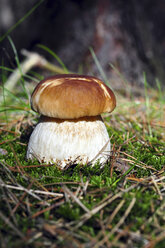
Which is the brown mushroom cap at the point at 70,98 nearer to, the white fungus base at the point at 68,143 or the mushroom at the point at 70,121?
the mushroom at the point at 70,121

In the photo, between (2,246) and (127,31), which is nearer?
(2,246)

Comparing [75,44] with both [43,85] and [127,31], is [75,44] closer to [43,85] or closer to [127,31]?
[127,31]

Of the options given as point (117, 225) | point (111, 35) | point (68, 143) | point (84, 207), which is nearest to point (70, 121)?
point (68, 143)

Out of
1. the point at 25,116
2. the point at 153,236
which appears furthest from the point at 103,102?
the point at 25,116

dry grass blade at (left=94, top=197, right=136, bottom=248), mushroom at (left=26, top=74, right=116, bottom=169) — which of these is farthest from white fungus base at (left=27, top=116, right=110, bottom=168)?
dry grass blade at (left=94, top=197, right=136, bottom=248)

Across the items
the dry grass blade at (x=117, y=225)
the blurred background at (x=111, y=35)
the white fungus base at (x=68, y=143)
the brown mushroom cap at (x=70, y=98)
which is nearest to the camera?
the dry grass blade at (x=117, y=225)

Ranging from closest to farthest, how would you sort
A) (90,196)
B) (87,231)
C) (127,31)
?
(87,231) → (90,196) → (127,31)

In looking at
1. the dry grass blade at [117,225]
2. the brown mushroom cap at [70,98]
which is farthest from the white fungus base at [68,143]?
the dry grass blade at [117,225]
